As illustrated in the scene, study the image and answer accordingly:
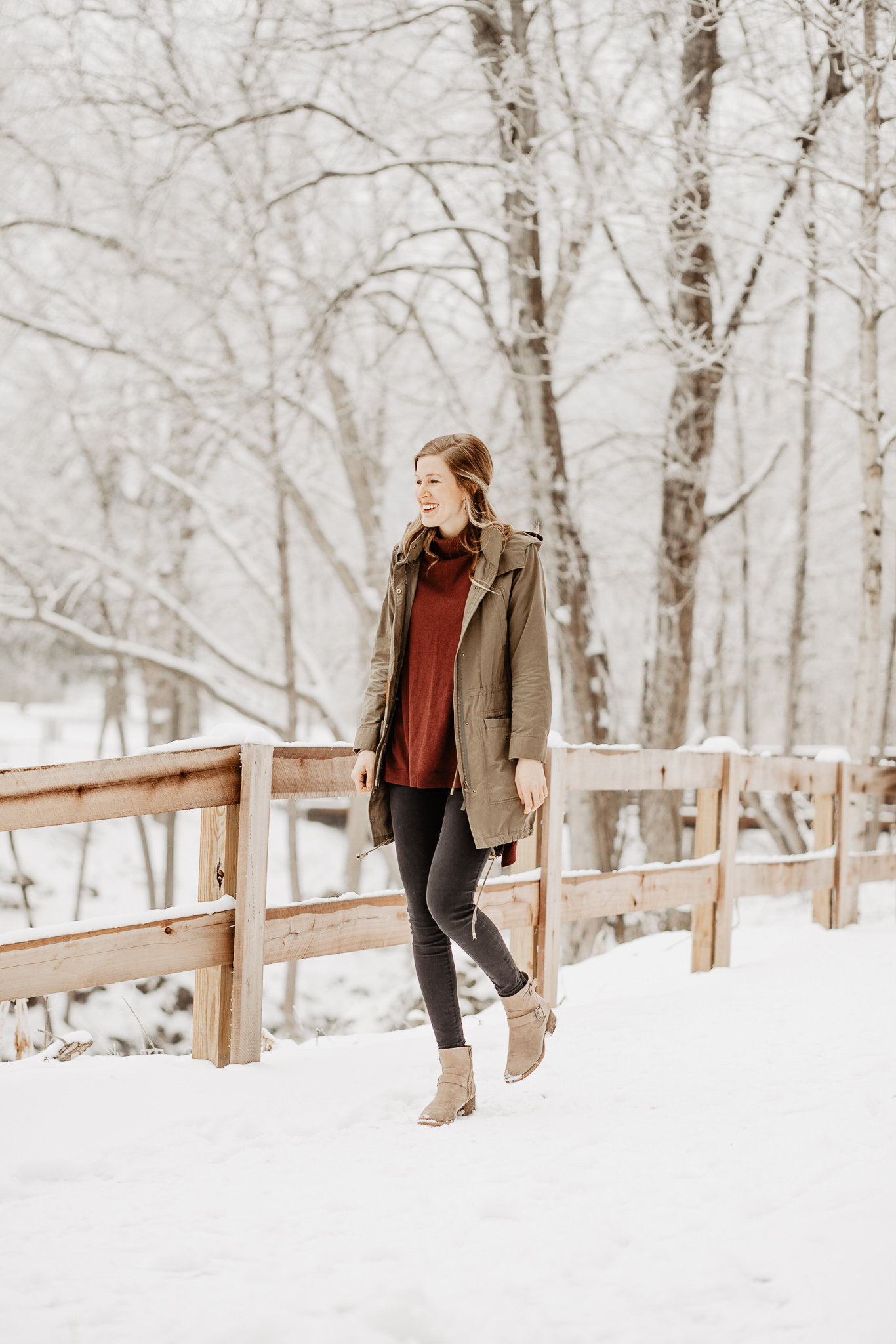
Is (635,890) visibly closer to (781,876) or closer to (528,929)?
(528,929)

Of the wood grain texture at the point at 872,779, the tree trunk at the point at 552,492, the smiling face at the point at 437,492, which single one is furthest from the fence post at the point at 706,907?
the tree trunk at the point at 552,492

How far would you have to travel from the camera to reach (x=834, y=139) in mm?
7352

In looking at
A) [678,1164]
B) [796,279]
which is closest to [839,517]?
[796,279]

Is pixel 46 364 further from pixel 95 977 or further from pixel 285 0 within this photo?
pixel 95 977

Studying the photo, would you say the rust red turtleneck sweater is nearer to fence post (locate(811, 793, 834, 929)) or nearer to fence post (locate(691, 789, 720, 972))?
fence post (locate(691, 789, 720, 972))

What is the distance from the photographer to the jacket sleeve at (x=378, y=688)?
3.01 metres

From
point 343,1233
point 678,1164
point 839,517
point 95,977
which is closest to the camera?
point 343,1233

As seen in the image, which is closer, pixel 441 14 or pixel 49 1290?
pixel 49 1290

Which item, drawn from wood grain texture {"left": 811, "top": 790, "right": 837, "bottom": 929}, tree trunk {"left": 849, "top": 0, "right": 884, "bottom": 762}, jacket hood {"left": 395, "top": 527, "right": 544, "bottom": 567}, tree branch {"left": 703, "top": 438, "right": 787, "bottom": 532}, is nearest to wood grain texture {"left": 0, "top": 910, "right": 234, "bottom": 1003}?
jacket hood {"left": 395, "top": 527, "right": 544, "bottom": 567}

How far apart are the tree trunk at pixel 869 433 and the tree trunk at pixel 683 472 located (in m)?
1.06

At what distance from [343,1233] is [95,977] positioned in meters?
1.02

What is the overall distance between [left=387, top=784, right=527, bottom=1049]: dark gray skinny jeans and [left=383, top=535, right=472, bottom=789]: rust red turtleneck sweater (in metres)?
0.07

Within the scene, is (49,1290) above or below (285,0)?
below

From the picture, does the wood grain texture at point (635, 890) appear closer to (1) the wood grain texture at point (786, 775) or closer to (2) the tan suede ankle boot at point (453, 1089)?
(1) the wood grain texture at point (786, 775)
